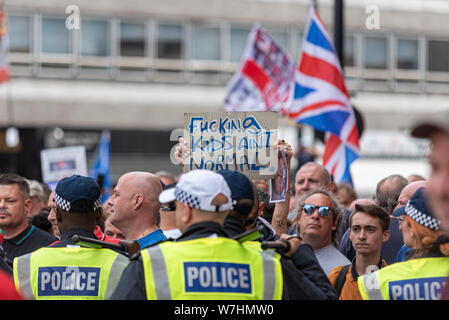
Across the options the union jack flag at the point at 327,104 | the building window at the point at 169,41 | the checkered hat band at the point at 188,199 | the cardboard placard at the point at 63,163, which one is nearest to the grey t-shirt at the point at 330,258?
the checkered hat band at the point at 188,199

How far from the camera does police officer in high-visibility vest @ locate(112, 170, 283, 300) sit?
3.80 meters

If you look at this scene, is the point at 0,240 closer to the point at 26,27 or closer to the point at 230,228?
the point at 230,228

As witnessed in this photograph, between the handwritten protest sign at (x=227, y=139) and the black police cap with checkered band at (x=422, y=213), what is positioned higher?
the handwritten protest sign at (x=227, y=139)

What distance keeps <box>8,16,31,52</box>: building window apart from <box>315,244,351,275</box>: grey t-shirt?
862 inches

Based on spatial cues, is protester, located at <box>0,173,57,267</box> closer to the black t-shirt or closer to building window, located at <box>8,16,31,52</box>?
the black t-shirt

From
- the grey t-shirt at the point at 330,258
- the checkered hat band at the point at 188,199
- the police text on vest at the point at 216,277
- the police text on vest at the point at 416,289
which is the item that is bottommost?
the grey t-shirt at the point at 330,258

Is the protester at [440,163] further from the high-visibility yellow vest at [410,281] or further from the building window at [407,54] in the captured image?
the building window at [407,54]

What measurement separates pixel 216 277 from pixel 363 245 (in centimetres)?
215

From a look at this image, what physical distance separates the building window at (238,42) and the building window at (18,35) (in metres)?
6.92

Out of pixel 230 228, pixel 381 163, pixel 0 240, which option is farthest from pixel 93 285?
pixel 381 163

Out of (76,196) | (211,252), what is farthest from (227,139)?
(211,252)

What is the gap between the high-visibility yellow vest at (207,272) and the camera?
380 cm

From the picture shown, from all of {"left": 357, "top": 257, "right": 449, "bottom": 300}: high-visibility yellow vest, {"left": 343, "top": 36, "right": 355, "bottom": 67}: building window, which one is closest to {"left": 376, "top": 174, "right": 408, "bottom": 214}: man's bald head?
{"left": 357, "top": 257, "right": 449, "bottom": 300}: high-visibility yellow vest

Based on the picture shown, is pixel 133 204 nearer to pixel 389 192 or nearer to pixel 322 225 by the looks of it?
pixel 322 225
